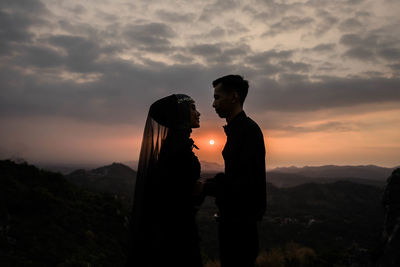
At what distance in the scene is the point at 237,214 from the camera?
2846mm

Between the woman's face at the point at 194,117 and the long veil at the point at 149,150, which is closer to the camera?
the long veil at the point at 149,150

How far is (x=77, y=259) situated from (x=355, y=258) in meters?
8.91

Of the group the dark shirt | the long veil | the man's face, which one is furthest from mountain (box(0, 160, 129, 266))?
the man's face

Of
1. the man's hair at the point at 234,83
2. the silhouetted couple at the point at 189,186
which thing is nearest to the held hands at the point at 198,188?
the silhouetted couple at the point at 189,186

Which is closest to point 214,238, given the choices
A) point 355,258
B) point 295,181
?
point 355,258

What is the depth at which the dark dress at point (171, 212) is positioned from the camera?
10.6 ft

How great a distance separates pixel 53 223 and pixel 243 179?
19.6ft

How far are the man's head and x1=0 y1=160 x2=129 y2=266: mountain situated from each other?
4553 mm

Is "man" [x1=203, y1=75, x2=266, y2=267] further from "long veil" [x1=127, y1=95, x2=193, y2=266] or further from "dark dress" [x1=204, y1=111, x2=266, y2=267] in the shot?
"long veil" [x1=127, y1=95, x2=193, y2=266]

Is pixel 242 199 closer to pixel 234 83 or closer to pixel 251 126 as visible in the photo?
pixel 251 126

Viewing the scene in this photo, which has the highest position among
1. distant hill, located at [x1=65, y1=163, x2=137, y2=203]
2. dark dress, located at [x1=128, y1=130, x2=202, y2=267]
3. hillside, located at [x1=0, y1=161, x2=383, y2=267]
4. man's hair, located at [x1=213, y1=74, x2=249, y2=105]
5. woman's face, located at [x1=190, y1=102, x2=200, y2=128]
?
man's hair, located at [x1=213, y1=74, x2=249, y2=105]

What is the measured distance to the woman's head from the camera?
11.5ft

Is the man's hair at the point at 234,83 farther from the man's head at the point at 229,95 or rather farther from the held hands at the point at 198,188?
the held hands at the point at 198,188

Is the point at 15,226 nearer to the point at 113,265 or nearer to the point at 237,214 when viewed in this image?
the point at 113,265
